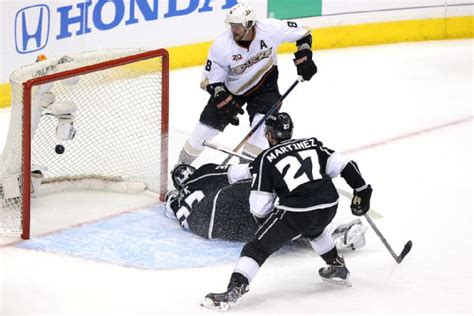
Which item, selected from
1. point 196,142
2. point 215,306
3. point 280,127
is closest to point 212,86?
point 196,142

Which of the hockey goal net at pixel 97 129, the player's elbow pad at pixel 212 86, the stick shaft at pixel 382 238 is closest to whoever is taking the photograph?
the stick shaft at pixel 382 238

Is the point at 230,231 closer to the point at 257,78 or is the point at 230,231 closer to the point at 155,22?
the point at 257,78

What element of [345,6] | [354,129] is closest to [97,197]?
[354,129]

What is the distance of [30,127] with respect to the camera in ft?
17.3

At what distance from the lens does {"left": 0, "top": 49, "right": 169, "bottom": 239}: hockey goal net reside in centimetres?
557

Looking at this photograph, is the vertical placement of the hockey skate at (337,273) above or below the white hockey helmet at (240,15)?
below

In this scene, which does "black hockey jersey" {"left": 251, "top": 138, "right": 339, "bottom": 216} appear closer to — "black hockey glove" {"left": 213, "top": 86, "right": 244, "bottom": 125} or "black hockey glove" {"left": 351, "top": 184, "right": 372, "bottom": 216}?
"black hockey glove" {"left": 351, "top": 184, "right": 372, "bottom": 216}

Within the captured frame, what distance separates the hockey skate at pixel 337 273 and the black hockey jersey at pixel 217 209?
526 mm

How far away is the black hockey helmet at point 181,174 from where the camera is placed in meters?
5.65

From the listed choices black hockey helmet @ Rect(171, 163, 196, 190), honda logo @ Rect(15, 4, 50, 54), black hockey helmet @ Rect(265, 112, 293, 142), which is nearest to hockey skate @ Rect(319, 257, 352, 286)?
black hockey helmet @ Rect(265, 112, 293, 142)

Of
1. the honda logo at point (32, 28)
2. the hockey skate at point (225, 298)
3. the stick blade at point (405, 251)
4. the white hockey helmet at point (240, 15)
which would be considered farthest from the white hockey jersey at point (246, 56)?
the honda logo at point (32, 28)

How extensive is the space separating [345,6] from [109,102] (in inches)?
128

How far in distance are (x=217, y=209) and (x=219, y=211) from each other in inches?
0.6

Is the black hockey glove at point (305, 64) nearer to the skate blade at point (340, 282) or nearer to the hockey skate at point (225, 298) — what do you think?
the skate blade at point (340, 282)
